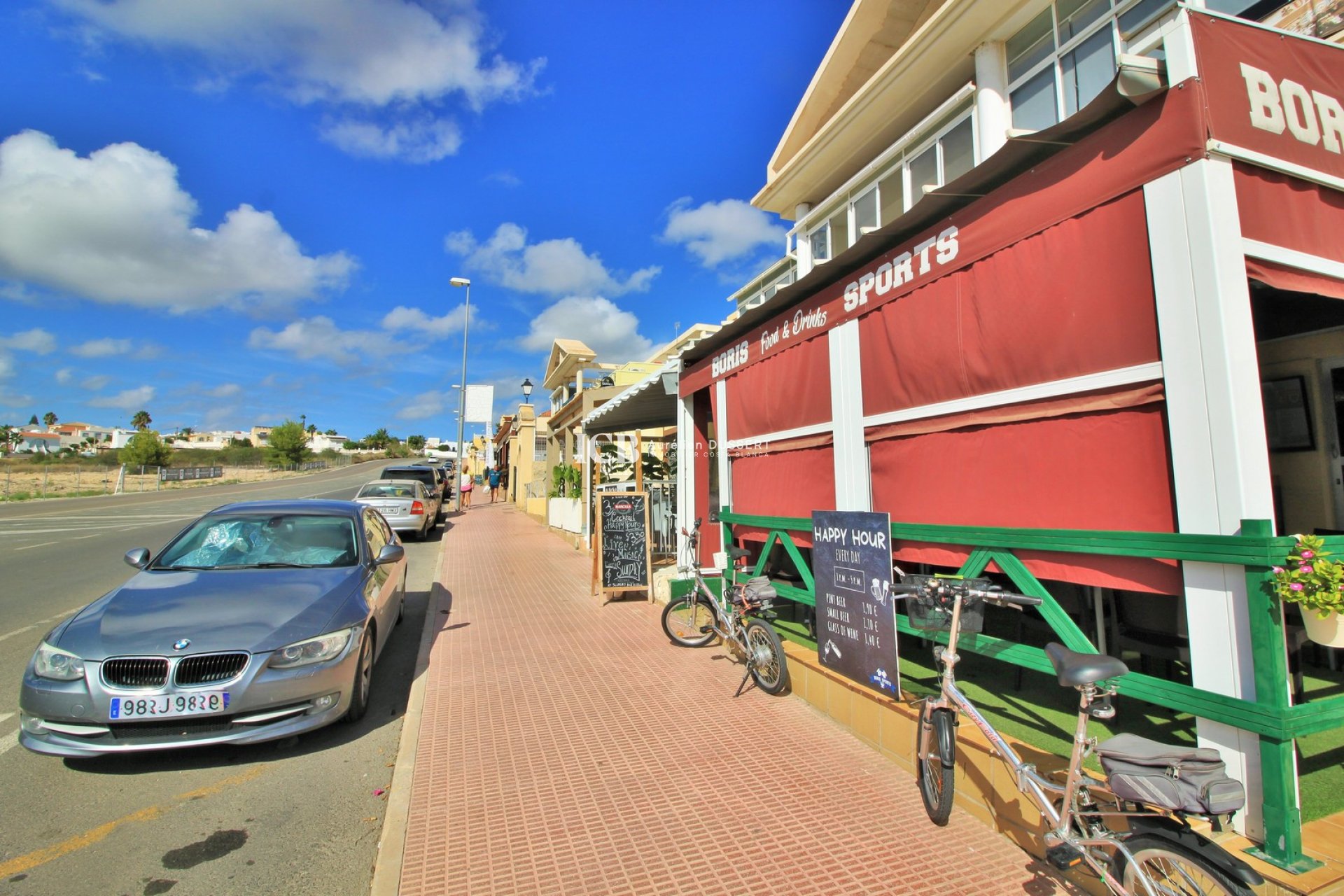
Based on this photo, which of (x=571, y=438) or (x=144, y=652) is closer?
(x=144, y=652)

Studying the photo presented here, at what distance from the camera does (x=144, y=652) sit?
3725mm

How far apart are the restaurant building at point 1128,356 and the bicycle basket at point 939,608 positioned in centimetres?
44

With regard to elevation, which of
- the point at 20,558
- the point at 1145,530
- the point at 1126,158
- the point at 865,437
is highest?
the point at 1126,158

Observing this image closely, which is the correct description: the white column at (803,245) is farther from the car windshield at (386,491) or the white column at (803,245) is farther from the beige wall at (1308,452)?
the car windshield at (386,491)

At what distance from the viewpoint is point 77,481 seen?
40.7 m

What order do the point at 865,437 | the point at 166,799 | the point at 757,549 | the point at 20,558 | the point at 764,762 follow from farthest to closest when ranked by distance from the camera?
the point at 20,558 → the point at 757,549 → the point at 865,437 → the point at 764,762 → the point at 166,799

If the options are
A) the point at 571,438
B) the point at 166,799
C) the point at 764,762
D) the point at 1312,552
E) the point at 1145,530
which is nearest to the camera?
the point at 1312,552

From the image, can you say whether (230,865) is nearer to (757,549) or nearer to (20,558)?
(757,549)

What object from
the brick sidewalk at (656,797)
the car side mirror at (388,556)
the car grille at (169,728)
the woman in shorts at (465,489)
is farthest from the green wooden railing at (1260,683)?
the woman in shorts at (465,489)

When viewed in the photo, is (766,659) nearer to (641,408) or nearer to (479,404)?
(641,408)

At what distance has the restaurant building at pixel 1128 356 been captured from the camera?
2.61 meters

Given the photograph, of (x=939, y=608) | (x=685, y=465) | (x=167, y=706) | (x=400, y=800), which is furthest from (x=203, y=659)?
(x=685, y=465)

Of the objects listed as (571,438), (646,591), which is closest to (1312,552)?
(646,591)

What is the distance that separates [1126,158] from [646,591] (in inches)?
286
